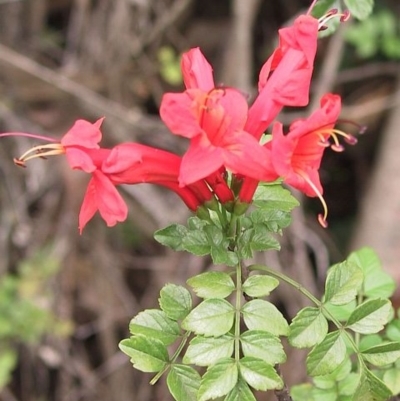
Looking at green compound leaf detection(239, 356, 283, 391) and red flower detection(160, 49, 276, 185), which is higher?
red flower detection(160, 49, 276, 185)

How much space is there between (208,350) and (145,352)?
0.08 m

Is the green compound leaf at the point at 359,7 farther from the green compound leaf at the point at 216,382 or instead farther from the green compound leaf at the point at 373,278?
the green compound leaf at the point at 216,382

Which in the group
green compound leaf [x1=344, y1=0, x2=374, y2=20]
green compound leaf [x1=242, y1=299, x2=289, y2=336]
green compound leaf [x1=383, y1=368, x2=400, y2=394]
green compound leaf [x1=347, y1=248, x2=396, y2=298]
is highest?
green compound leaf [x1=344, y1=0, x2=374, y2=20]

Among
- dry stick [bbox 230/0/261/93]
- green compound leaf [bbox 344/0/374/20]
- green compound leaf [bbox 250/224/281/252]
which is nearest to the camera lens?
green compound leaf [bbox 250/224/281/252]

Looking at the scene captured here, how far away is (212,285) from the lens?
0.84 m

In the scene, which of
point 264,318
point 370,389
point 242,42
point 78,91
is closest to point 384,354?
point 370,389

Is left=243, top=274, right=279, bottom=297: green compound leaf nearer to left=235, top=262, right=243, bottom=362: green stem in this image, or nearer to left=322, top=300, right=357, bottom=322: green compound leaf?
left=235, top=262, right=243, bottom=362: green stem

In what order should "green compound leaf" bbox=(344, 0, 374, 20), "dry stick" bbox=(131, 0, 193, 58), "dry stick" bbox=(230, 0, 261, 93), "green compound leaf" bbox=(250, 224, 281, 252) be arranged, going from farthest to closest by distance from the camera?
"dry stick" bbox=(131, 0, 193, 58) → "dry stick" bbox=(230, 0, 261, 93) → "green compound leaf" bbox=(344, 0, 374, 20) → "green compound leaf" bbox=(250, 224, 281, 252)

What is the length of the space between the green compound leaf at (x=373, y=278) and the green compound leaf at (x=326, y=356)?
0.22 metres

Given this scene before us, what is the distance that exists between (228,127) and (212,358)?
0.24m

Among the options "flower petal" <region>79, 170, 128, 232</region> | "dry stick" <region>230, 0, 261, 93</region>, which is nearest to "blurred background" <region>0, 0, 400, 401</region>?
"dry stick" <region>230, 0, 261, 93</region>

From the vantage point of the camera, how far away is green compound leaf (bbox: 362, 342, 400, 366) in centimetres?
85

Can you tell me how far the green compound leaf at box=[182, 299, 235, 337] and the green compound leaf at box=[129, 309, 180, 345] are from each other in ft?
0.18

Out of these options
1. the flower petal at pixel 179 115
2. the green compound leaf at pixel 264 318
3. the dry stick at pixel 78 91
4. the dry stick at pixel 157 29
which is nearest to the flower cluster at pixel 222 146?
the flower petal at pixel 179 115
